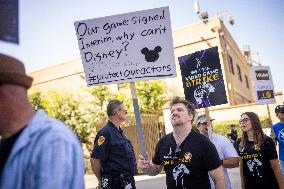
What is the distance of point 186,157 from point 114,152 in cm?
161

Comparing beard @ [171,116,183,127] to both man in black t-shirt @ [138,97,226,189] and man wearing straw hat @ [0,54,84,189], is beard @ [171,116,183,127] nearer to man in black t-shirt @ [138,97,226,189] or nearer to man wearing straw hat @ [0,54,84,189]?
man in black t-shirt @ [138,97,226,189]

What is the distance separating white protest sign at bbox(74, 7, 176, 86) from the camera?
405 centimetres

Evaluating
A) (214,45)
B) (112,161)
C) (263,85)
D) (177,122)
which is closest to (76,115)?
(214,45)

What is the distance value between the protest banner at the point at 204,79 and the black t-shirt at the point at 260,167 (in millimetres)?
911

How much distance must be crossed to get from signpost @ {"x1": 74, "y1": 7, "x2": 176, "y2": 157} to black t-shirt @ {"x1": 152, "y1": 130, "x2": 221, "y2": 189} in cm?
88

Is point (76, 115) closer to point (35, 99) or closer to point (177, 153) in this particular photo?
point (35, 99)

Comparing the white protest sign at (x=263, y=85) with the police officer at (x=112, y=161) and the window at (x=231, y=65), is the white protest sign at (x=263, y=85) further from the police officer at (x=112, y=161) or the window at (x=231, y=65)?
the window at (x=231, y=65)

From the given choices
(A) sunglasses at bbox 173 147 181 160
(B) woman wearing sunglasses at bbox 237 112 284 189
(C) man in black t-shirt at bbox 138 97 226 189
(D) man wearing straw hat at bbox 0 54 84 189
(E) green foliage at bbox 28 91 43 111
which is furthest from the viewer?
(E) green foliage at bbox 28 91 43 111

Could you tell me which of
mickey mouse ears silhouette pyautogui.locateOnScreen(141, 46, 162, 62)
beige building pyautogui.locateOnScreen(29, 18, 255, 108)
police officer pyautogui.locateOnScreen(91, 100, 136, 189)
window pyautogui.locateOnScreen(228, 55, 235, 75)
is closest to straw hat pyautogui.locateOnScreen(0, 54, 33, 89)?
mickey mouse ears silhouette pyautogui.locateOnScreen(141, 46, 162, 62)

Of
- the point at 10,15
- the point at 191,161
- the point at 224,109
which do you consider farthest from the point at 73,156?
the point at 224,109

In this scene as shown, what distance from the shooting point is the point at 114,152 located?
4.81 meters

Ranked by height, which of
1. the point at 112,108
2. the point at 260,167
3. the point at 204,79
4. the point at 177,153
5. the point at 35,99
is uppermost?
the point at 35,99

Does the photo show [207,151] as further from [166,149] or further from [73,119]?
[73,119]

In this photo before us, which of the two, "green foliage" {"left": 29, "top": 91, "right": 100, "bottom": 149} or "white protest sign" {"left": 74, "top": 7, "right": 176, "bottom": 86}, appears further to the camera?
"green foliage" {"left": 29, "top": 91, "right": 100, "bottom": 149}
